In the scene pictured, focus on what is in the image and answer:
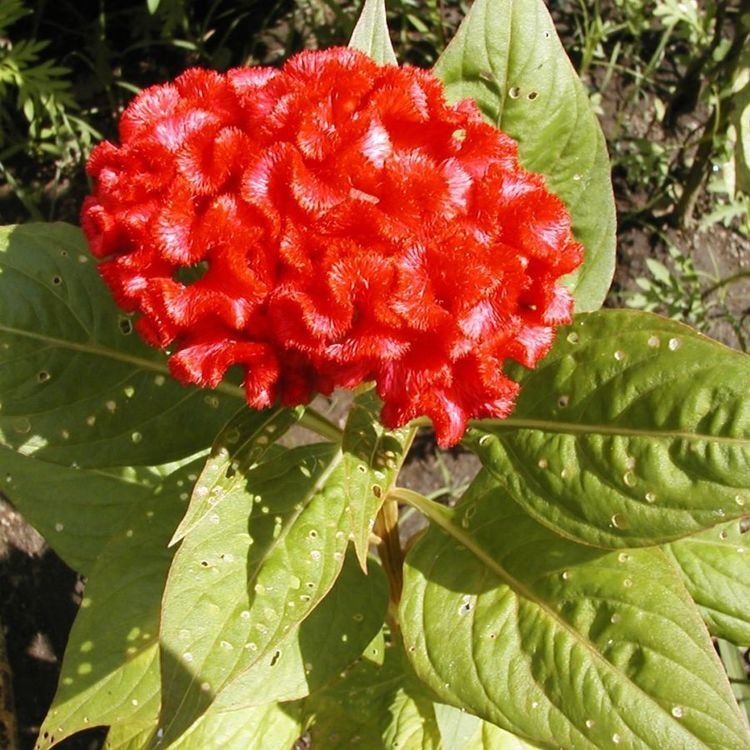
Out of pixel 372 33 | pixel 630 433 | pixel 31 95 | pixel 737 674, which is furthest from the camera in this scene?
pixel 31 95

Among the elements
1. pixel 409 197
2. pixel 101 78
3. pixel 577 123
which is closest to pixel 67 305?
pixel 409 197

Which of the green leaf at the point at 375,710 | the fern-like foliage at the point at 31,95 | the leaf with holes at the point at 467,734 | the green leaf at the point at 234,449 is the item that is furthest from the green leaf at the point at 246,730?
the fern-like foliage at the point at 31,95

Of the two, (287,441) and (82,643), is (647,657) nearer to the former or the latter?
(82,643)

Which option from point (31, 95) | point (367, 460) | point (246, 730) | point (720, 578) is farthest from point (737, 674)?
point (31, 95)

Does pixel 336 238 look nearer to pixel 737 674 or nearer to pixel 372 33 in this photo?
pixel 372 33

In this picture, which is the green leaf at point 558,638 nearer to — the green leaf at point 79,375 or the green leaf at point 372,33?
the green leaf at point 79,375

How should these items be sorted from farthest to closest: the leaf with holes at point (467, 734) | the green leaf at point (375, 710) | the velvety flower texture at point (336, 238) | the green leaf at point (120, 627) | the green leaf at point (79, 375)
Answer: the green leaf at point (375, 710) < the leaf with holes at point (467, 734) < the green leaf at point (120, 627) < the green leaf at point (79, 375) < the velvety flower texture at point (336, 238)
